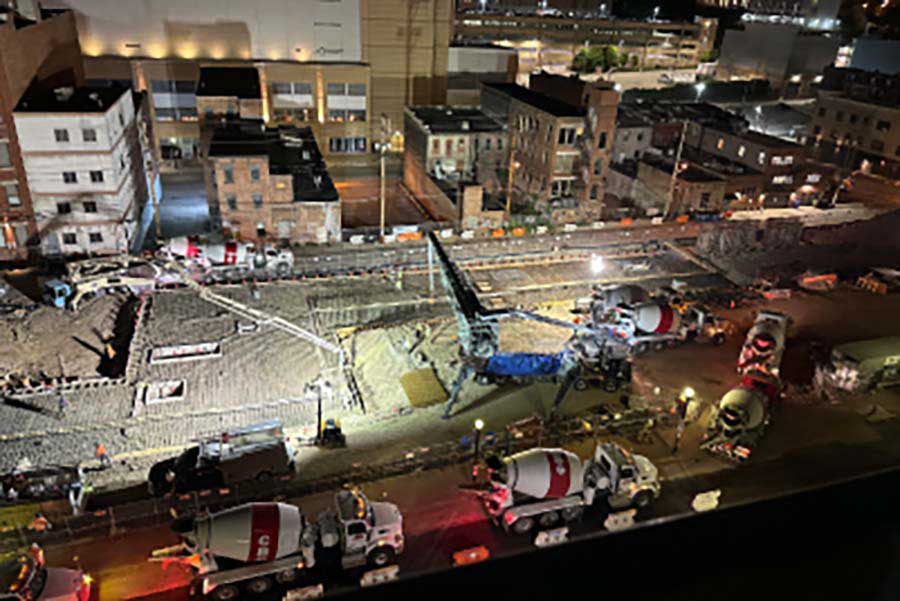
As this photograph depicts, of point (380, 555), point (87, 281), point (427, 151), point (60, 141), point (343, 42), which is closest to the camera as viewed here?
point (380, 555)

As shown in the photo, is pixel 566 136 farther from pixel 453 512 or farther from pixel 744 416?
pixel 453 512

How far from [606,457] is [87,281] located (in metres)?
34.9

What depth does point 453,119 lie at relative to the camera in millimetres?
70000

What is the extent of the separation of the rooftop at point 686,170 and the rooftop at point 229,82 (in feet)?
131

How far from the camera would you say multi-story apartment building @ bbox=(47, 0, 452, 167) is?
6700cm

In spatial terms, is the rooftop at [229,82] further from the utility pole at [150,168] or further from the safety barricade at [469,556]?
the safety barricade at [469,556]

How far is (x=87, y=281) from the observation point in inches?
1658

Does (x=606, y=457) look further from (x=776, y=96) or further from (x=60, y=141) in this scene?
(x=776, y=96)

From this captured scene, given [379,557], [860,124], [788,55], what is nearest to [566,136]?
[379,557]

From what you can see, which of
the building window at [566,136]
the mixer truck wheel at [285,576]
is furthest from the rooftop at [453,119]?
the mixer truck wheel at [285,576]

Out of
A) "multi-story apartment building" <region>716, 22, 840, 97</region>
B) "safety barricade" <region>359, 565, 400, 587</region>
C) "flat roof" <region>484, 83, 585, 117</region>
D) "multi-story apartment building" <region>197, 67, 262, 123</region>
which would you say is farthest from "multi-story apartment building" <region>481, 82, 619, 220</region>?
"multi-story apartment building" <region>716, 22, 840, 97</region>

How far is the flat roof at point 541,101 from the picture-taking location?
59.7m

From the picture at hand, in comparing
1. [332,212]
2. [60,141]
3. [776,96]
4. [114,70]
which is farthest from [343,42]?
[776,96]

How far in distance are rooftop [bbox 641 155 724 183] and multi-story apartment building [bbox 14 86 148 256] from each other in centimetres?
4854
